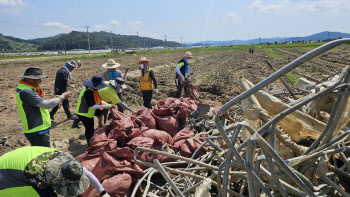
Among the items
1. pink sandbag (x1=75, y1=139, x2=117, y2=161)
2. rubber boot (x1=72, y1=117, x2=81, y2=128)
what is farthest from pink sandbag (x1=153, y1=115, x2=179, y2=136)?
rubber boot (x1=72, y1=117, x2=81, y2=128)

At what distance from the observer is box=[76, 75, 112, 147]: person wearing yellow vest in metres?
3.72

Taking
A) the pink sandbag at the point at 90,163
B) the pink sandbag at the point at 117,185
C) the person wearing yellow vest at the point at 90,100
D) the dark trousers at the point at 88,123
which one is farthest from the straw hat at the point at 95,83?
the pink sandbag at the point at 117,185

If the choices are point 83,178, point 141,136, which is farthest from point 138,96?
point 83,178

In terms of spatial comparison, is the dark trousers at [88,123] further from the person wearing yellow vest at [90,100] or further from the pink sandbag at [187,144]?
the pink sandbag at [187,144]

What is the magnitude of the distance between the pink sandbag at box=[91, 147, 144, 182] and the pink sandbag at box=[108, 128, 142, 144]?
45 centimetres

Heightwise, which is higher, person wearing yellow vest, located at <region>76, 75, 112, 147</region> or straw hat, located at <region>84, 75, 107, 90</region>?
straw hat, located at <region>84, 75, 107, 90</region>

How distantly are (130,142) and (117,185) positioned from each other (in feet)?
2.49

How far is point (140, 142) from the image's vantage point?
3.04 meters

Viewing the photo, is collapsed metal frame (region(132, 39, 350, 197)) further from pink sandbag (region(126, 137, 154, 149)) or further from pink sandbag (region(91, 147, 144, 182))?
pink sandbag (region(126, 137, 154, 149))

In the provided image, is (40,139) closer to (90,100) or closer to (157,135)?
(90,100)

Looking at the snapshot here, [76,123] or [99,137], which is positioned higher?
[99,137]

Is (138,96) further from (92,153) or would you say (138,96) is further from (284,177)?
(284,177)

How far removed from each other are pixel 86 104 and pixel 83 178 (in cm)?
232

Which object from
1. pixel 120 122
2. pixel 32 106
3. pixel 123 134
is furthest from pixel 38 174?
pixel 120 122
